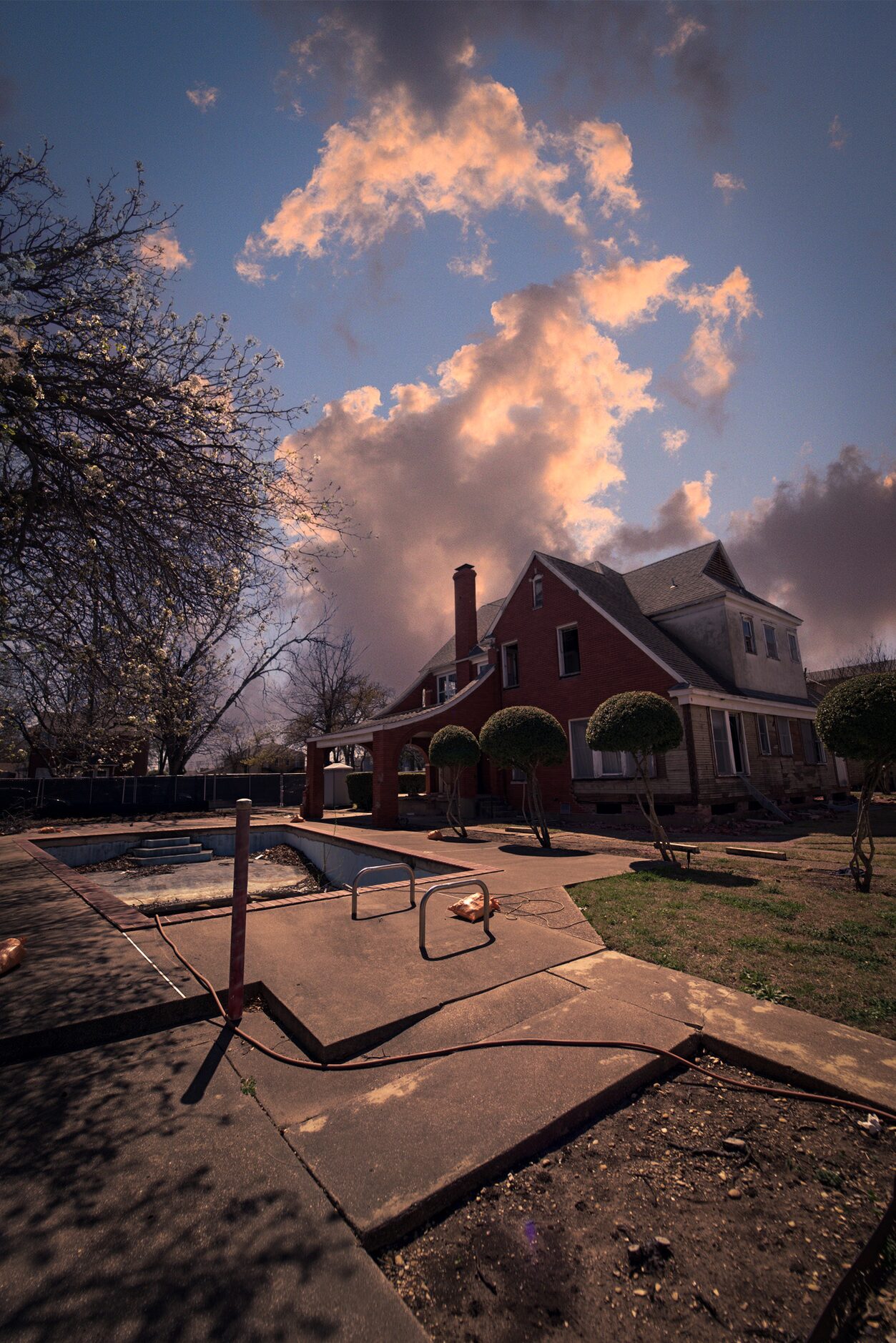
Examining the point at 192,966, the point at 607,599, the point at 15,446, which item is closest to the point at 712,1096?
the point at 192,966

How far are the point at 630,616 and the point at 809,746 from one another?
938 centimetres

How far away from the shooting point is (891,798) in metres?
25.2

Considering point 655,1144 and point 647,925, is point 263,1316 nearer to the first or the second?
point 655,1144

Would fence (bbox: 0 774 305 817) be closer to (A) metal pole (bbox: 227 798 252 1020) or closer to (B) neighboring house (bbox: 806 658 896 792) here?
(A) metal pole (bbox: 227 798 252 1020)

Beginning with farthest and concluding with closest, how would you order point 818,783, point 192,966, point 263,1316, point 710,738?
point 818,783 < point 710,738 < point 192,966 < point 263,1316

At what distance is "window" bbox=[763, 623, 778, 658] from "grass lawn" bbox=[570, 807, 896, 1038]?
12.5m

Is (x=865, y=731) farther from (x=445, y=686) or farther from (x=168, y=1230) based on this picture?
(x=445, y=686)

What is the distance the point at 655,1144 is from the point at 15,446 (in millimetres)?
8593

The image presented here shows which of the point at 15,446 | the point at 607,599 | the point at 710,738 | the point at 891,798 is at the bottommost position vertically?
the point at 891,798

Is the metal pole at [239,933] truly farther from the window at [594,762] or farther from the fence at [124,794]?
the fence at [124,794]

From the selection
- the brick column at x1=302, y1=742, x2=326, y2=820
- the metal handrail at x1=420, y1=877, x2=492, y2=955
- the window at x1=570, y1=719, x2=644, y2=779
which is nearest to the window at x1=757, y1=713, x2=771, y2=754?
the window at x1=570, y1=719, x2=644, y2=779

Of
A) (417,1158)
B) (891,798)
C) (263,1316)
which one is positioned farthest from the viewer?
(891,798)

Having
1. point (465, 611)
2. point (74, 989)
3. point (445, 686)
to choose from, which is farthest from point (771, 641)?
point (74, 989)

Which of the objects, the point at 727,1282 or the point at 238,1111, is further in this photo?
the point at 238,1111
